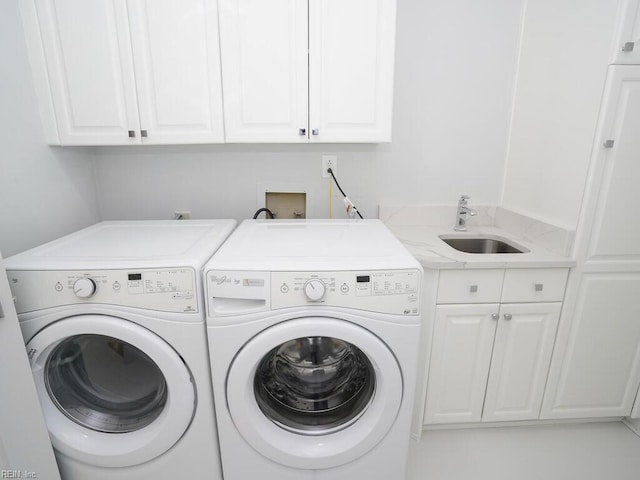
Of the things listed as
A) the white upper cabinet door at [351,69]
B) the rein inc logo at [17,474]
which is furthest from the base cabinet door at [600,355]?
the rein inc logo at [17,474]

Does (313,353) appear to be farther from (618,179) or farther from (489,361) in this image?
(618,179)

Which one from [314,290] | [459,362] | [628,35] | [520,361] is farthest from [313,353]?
[628,35]

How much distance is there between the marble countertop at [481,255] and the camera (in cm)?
137

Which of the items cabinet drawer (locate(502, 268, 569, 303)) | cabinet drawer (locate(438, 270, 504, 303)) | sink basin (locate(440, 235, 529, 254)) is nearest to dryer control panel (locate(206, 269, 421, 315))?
cabinet drawer (locate(438, 270, 504, 303))

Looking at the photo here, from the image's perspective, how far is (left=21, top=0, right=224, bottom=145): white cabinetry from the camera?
4.30ft

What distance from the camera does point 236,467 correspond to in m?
1.22

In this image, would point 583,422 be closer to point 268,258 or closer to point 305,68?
point 268,258

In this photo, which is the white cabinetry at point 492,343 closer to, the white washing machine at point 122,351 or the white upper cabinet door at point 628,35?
the white upper cabinet door at point 628,35

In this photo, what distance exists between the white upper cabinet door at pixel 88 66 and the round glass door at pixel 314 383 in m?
1.10

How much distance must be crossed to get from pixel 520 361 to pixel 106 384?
67.5 inches

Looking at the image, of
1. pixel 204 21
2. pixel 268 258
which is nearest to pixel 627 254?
pixel 268 258

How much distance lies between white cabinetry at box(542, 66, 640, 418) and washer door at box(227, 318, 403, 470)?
92 cm

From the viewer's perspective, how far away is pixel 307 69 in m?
1.38

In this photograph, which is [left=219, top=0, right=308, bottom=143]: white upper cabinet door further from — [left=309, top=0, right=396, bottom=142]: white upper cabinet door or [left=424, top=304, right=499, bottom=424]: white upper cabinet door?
[left=424, top=304, right=499, bottom=424]: white upper cabinet door
